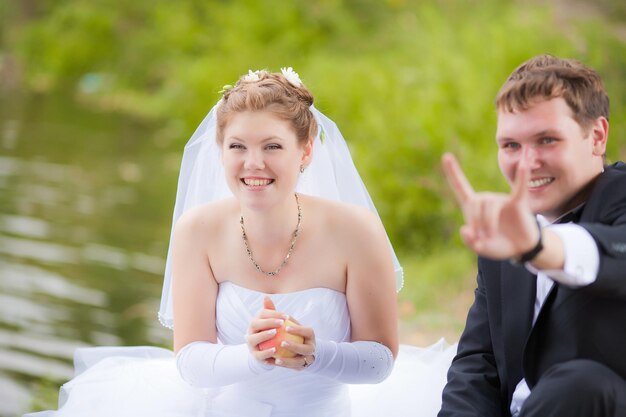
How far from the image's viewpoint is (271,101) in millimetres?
3100

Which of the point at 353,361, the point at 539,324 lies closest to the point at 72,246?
the point at 353,361

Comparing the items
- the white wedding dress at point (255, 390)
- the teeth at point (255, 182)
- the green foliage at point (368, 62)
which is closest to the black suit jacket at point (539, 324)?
the white wedding dress at point (255, 390)

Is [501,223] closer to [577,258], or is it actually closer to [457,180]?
[457,180]

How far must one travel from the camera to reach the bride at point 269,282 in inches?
120

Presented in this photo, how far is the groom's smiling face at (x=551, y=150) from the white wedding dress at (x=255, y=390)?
2.74 ft

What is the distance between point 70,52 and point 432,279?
18041mm

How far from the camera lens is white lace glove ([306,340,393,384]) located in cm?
293

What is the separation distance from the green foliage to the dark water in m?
1.90

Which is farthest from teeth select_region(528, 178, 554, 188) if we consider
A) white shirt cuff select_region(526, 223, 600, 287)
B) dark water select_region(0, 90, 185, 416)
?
dark water select_region(0, 90, 185, 416)

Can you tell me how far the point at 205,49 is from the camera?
20609mm

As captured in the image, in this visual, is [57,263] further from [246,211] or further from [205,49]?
[205,49]

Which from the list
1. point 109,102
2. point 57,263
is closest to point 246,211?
point 57,263

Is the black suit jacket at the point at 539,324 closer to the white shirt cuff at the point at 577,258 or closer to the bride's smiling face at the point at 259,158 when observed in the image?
the white shirt cuff at the point at 577,258

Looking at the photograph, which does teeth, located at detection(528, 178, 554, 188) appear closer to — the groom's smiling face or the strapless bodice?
the groom's smiling face
